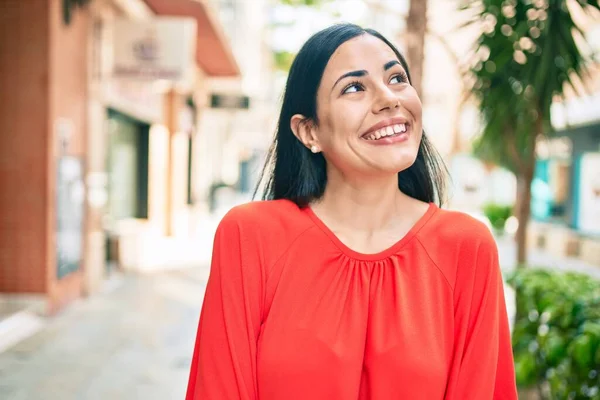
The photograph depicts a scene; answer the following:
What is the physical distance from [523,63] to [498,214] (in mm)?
16417

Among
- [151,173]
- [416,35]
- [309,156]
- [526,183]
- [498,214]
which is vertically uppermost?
[416,35]

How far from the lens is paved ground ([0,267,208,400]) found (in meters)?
4.81

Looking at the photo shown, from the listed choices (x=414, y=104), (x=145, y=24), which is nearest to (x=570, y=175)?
(x=145, y=24)

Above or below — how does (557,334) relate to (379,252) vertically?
below

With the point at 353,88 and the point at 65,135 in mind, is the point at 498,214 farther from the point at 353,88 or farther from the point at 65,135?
the point at 353,88

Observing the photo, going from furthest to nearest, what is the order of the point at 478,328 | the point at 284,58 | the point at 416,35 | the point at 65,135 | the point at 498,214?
the point at 498,214
the point at 284,58
the point at 65,135
the point at 416,35
the point at 478,328

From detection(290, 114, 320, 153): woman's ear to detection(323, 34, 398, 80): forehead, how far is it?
14 centimetres

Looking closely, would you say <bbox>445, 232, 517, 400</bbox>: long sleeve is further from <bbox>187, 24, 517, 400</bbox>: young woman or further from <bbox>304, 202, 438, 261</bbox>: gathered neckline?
<bbox>304, 202, 438, 261</bbox>: gathered neckline

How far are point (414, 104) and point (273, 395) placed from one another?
80 centimetres

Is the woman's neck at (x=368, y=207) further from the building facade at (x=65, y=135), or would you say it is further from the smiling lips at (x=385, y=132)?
the building facade at (x=65, y=135)

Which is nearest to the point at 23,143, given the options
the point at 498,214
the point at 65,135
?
the point at 65,135

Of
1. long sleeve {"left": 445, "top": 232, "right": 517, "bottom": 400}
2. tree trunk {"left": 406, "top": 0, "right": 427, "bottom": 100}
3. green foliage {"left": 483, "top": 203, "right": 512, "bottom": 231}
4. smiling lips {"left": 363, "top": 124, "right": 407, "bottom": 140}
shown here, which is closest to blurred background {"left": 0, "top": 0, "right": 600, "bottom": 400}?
tree trunk {"left": 406, "top": 0, "right": 427, "bottom": 100}

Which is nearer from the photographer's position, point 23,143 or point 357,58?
point 357,58

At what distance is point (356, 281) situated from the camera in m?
1.57
